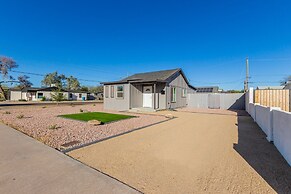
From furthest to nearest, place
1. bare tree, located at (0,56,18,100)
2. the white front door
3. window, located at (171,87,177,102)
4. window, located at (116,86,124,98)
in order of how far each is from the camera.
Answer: bare tree, located at (0,56,18,100) < window, located at (171,87,177,102) < window, located at (116,86,124,98) < the white front door

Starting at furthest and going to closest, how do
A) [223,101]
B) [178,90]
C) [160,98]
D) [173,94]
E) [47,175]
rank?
[223,101] < [178,90] < [173,94] < [160,98] < [47,175]

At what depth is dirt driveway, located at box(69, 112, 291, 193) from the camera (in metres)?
2.50

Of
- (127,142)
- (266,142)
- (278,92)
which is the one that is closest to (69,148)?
(127,142)

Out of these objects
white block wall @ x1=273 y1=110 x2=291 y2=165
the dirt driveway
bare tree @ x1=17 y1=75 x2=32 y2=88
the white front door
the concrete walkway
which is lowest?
the dirt driveway

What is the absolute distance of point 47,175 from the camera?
108 inches

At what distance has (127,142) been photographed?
480 centimetres

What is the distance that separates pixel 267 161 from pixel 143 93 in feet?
40.4

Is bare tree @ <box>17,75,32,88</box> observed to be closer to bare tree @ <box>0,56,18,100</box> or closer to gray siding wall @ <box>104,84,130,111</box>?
bare tree @ <box>0,56,18,100</box>

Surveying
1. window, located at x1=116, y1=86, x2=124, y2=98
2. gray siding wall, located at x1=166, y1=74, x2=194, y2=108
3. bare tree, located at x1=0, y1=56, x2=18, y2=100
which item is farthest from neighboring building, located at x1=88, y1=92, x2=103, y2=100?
gray siding wall, located at x1=166, y1=74, x2=194, y2=108

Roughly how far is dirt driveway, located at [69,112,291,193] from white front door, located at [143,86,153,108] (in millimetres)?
9500

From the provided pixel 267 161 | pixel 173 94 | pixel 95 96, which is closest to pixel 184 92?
pixel 173 94

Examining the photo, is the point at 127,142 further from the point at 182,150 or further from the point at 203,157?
the point at 203,157

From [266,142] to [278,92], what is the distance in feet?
24.2

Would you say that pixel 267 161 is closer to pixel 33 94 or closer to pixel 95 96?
pixel 33 94
